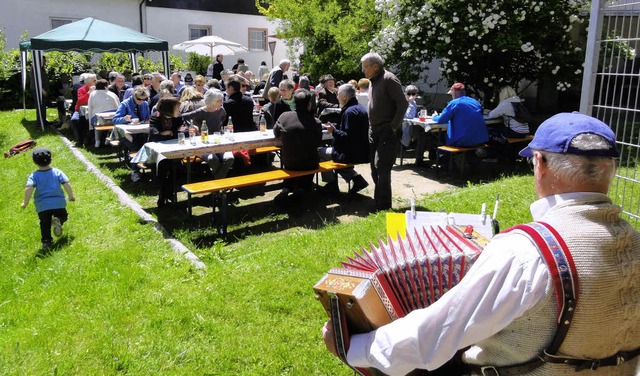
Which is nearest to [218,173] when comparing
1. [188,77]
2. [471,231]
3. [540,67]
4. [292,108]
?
[292,108]

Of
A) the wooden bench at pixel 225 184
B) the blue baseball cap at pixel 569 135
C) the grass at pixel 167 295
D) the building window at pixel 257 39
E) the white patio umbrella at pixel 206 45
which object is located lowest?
the grass at pixel 167 295

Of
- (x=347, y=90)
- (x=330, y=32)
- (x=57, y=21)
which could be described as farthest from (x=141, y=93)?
(x=57, y=21)

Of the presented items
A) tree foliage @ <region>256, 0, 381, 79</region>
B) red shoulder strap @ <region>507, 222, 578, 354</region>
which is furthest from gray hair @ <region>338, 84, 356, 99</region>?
tree foliage @ <region>256, 0, 381, 79</region>

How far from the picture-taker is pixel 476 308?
4.92 feet

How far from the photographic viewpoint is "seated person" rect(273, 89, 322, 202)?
701 cm

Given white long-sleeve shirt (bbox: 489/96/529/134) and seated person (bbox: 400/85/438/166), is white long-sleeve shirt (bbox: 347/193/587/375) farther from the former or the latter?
white long-sleeve shirt (bbox: 489/96/529/134)

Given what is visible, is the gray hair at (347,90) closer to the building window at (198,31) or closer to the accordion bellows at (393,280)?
the accordion bellows at (393,280)

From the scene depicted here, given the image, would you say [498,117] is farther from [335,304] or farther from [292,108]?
[335,304]

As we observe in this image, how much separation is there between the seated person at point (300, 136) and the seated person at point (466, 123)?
2.87m

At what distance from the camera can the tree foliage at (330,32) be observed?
51.0 feet

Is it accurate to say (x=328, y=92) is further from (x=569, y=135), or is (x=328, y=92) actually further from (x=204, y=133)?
(x=569, y=135)

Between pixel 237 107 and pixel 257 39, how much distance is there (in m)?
20.0

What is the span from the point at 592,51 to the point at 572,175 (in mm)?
3634

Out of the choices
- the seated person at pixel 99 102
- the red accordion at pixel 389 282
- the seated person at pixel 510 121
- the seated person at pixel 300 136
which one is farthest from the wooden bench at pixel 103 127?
the red accordion at pixel 389 282
